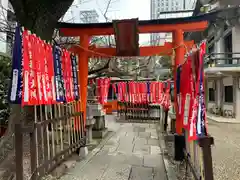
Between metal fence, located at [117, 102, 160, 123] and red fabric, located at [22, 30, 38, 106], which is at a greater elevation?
red fabric, located at [22, 30, 38, 106]

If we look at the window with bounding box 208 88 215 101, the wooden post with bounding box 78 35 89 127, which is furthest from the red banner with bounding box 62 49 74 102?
the window with bounding box 208 88 215 101

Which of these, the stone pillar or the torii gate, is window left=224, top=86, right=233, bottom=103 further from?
the stone pillar

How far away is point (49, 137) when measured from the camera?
470 centimetres

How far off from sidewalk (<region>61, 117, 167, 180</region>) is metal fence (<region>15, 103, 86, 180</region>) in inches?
21.5

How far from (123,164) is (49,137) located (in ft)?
6.27

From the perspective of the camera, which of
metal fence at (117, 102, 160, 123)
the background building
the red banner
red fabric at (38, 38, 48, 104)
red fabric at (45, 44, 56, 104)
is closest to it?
red fabric at (38, 38, 48, 104)

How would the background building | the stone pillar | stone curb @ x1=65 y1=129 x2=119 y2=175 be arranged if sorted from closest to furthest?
1. stone curb @ x1=65 y1=129 x2=119 y2=175
2. the stone pillar
3. the background building

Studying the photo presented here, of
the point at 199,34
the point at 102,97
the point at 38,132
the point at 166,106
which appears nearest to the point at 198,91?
the point at 38,132

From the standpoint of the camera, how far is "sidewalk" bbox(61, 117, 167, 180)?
15.0ft

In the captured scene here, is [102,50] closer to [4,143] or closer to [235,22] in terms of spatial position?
[4,143]

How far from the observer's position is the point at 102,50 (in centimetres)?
721

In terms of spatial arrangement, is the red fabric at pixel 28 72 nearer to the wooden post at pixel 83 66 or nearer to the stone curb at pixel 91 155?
the stone curb at pixel 91 155

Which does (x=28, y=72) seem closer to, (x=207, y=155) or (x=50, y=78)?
(x=50, y=78)

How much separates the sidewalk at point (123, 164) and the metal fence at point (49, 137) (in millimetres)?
546
